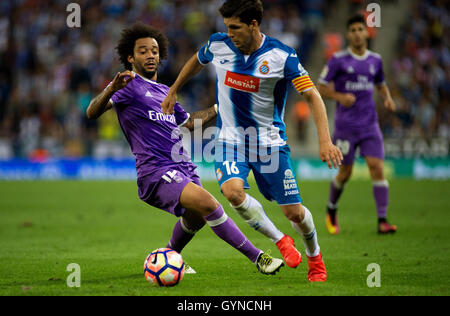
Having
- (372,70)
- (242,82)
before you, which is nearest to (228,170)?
(242,82)

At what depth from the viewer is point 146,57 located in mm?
6676

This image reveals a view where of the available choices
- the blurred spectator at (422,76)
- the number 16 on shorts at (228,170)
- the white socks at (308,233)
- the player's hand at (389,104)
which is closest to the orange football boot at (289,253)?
the white socks at (308,233)

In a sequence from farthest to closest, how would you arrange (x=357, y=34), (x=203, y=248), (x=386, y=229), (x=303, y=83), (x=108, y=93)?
(x=357, y=34), (x=386, y=229), (x=203, y=248), (x=108, y=93), (x=303, y=83)

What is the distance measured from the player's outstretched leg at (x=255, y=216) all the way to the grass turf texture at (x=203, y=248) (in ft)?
0.94

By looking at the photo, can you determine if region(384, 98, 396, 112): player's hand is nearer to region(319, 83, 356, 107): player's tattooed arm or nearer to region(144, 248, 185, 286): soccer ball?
region(319, 83, 356, 107): player's tattooed arm

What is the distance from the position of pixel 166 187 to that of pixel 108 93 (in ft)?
3.39

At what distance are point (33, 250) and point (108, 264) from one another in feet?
5.66

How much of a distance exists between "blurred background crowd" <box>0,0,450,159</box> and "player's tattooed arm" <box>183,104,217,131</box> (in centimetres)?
1405

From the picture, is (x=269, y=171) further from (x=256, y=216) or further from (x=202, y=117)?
(x=202, y=117)

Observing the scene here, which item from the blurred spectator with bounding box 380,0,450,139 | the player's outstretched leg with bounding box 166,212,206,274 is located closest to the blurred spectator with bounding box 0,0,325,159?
the blurred spectator with bounding box 380,0,450,139

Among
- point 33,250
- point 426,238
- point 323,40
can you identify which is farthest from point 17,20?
point 426,238

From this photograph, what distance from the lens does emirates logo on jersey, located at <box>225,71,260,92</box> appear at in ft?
19.9

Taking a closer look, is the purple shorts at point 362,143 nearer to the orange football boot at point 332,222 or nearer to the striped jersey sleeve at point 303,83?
the orange football boot at point 332,222
